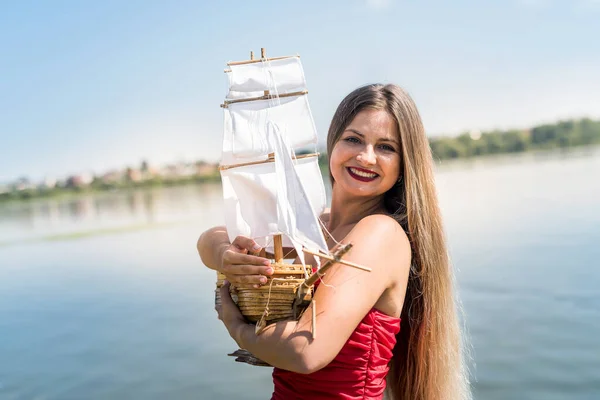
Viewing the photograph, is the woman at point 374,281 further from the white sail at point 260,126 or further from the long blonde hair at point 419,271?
the white sail at point 260,126

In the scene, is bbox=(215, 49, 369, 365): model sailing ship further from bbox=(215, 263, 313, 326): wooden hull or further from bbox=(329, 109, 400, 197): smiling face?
bbox=(329, 109, 400, 197): smiling face

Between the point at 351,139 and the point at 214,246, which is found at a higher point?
the point at 351,139

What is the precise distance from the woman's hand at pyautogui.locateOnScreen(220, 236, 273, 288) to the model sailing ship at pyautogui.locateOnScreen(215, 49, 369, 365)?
4 cm

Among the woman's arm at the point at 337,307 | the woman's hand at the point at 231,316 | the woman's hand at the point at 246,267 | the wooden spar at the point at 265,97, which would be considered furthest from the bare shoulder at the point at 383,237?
the wooden spar at the point at 265,97

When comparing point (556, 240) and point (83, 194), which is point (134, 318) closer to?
A: point (556, 240)

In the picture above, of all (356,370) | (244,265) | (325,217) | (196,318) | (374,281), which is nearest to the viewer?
(244,265)

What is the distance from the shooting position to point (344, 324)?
2.29 metres

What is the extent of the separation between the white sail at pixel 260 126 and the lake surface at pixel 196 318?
3.44m

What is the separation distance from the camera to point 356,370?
254cm

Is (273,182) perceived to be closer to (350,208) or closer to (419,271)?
(350,208)

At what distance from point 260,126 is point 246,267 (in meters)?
0.87

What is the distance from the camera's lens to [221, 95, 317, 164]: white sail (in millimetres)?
2770

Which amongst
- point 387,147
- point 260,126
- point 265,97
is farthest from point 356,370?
point 265,97

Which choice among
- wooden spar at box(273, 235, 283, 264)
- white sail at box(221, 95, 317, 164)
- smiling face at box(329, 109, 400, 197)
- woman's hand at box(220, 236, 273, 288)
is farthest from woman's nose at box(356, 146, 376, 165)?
woman's hand at box(220, 236, 273, 288)
